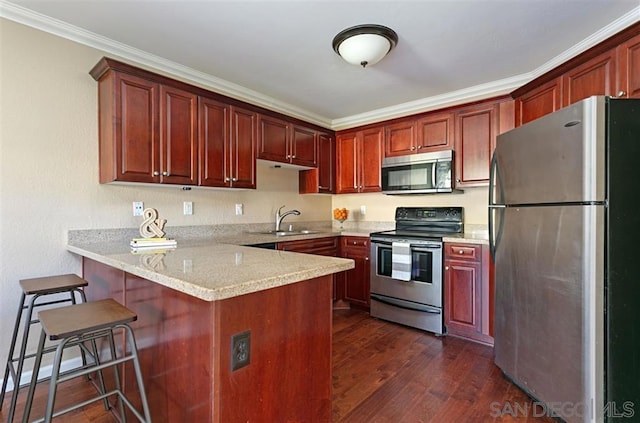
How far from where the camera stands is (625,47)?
6.15 ft

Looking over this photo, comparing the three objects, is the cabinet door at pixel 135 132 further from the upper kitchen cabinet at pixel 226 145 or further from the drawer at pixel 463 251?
the drawer at pixel 463 251

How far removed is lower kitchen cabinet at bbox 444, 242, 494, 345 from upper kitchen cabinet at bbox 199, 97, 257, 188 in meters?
2.00

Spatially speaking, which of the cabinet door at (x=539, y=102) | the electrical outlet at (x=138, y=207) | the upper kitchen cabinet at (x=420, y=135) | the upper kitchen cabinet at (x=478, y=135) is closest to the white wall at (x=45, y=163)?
the electrical outlet at (x=138, y=207)

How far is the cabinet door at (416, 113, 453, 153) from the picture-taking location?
318 cm

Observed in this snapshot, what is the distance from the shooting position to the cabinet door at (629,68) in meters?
1.81

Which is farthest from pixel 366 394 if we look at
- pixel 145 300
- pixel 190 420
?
pixel 145 300

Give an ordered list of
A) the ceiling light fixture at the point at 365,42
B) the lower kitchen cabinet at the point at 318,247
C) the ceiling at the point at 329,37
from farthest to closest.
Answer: the lower kitchen cabinet at the point at 318,247 → the ceiling light fixture at the point at 365,42 → the ceiling at the point at 329,37

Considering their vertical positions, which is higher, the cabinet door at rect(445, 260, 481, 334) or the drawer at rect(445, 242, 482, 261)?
the drawer at rect(445, 242, 482, 261)

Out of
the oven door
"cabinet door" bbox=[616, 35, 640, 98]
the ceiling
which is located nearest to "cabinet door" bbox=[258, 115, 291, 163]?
the ceiling

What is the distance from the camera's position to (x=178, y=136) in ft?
8.12

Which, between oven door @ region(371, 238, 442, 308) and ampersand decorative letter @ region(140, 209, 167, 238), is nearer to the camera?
ampersand decorative letter @ region(140, 209, 167, 238)

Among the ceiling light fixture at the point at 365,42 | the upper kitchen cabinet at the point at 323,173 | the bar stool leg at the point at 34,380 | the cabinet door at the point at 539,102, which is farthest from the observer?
the upper kitchen cabinet at the point at 323,173

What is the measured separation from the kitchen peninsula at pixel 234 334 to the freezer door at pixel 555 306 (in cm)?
121

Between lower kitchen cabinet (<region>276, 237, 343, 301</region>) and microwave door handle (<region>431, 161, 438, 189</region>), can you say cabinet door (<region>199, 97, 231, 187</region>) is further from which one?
microwave door handle (<region>431, 161, 438, 189</region>)
